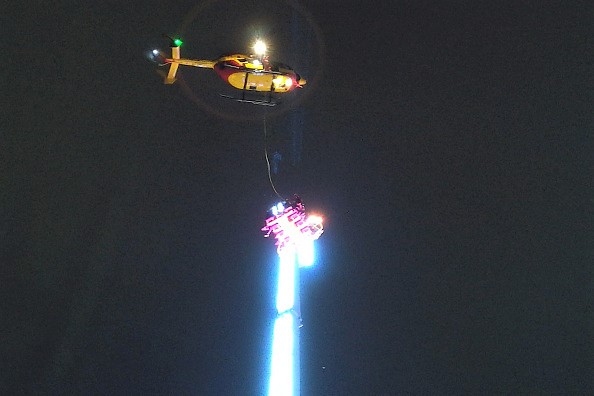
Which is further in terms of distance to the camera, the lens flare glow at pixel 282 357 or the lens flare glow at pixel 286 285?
the lens flare glow at pixel 286 285

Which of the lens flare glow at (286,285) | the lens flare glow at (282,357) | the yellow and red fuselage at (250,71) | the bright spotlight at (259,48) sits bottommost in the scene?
the lens flare glow at (282,357)

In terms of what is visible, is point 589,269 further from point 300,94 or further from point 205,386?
point 205,386

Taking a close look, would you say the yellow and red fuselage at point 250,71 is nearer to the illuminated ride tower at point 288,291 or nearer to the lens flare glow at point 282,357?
the illuminated ride tower at point 288,291

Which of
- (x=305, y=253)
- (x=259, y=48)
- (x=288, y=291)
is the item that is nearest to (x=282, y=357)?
(x=288, y=291)

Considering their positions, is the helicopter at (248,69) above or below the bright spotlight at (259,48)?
below

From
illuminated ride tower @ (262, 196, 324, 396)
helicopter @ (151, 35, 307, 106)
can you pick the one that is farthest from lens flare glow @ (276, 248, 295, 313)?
helicopter @ (151, 35, 307, 106)

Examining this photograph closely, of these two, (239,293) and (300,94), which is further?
(300,94)

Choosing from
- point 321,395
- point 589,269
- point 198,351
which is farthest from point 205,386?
point 589,269

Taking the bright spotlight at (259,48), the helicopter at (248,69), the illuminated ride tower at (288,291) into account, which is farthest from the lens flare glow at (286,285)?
the bright spotlight at (259,48)
